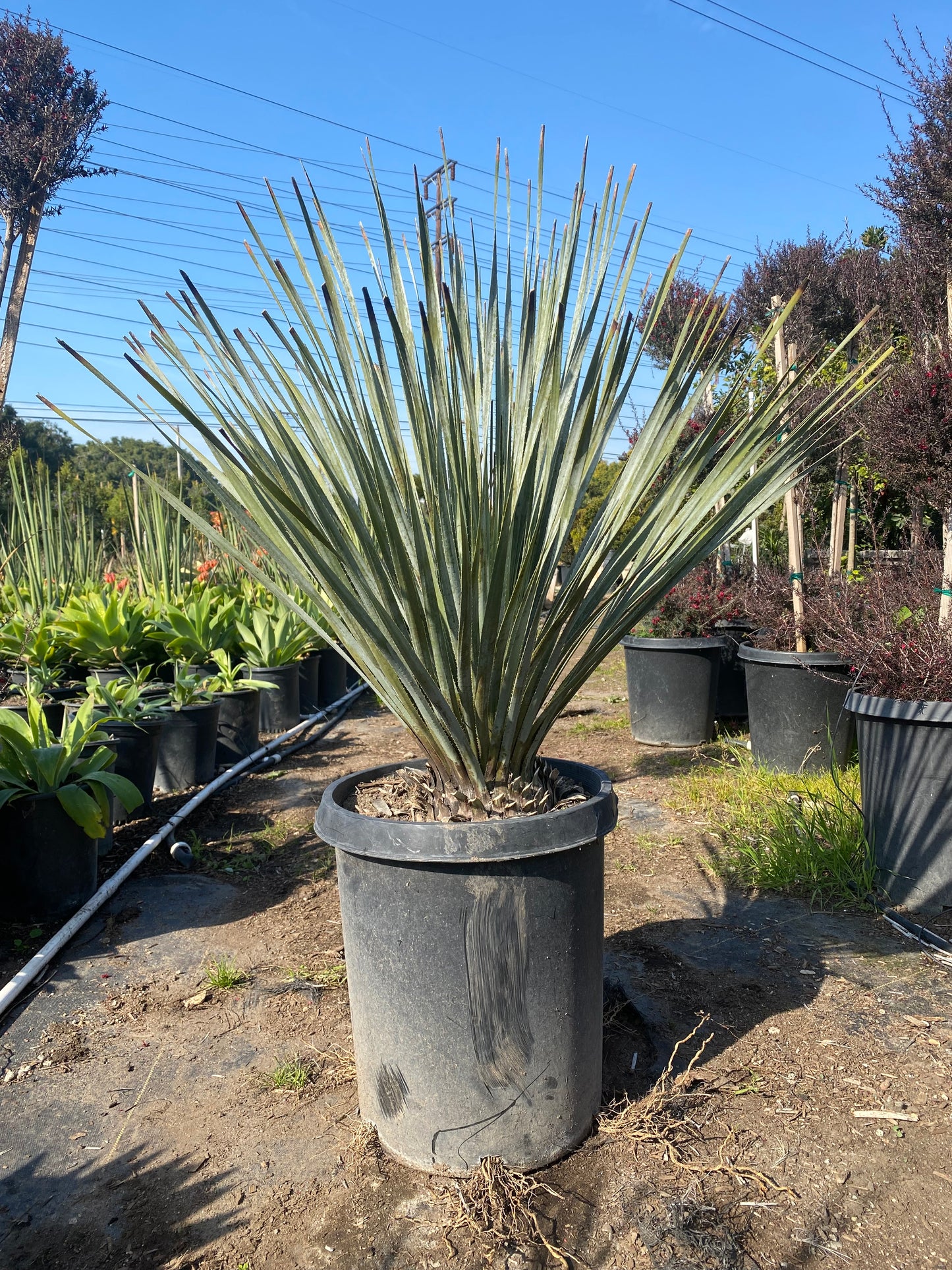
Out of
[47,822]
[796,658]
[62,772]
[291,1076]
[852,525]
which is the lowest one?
[291,1076]

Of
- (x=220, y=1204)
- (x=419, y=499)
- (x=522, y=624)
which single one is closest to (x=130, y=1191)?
(x=220, y=1204)

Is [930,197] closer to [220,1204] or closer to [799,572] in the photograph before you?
[799,572]

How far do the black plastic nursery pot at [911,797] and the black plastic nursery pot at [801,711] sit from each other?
1.22m

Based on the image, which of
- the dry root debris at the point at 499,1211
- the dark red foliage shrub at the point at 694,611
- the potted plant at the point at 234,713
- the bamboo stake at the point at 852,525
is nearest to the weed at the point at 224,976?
the dry root debris at the point at 499,1211

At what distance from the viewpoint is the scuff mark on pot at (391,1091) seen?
5.30 feet

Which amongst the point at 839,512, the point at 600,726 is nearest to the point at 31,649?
the point at 600,726

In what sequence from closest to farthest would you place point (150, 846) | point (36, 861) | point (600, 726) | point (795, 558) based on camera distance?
point (36, 861) → point (150, 846) → point (795, 558) → point (600, 726)

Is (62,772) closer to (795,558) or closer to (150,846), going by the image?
(150,846)

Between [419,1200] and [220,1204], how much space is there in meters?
0.36

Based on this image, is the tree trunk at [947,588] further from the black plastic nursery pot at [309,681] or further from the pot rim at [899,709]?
the black plastic nursery pot at [309,681]

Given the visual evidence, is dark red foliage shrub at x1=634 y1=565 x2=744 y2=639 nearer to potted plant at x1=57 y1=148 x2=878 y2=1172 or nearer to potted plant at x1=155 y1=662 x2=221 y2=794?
potted plant at x1=155 y1=662 x2=221 y2=794

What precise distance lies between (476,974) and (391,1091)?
1.06 feet

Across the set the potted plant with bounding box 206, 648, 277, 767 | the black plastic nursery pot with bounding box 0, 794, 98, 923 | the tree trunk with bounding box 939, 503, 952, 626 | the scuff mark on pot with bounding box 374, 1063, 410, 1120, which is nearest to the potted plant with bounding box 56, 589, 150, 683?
the potted plant with bounding box 206, 648, 277, 767

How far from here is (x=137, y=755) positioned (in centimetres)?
374
